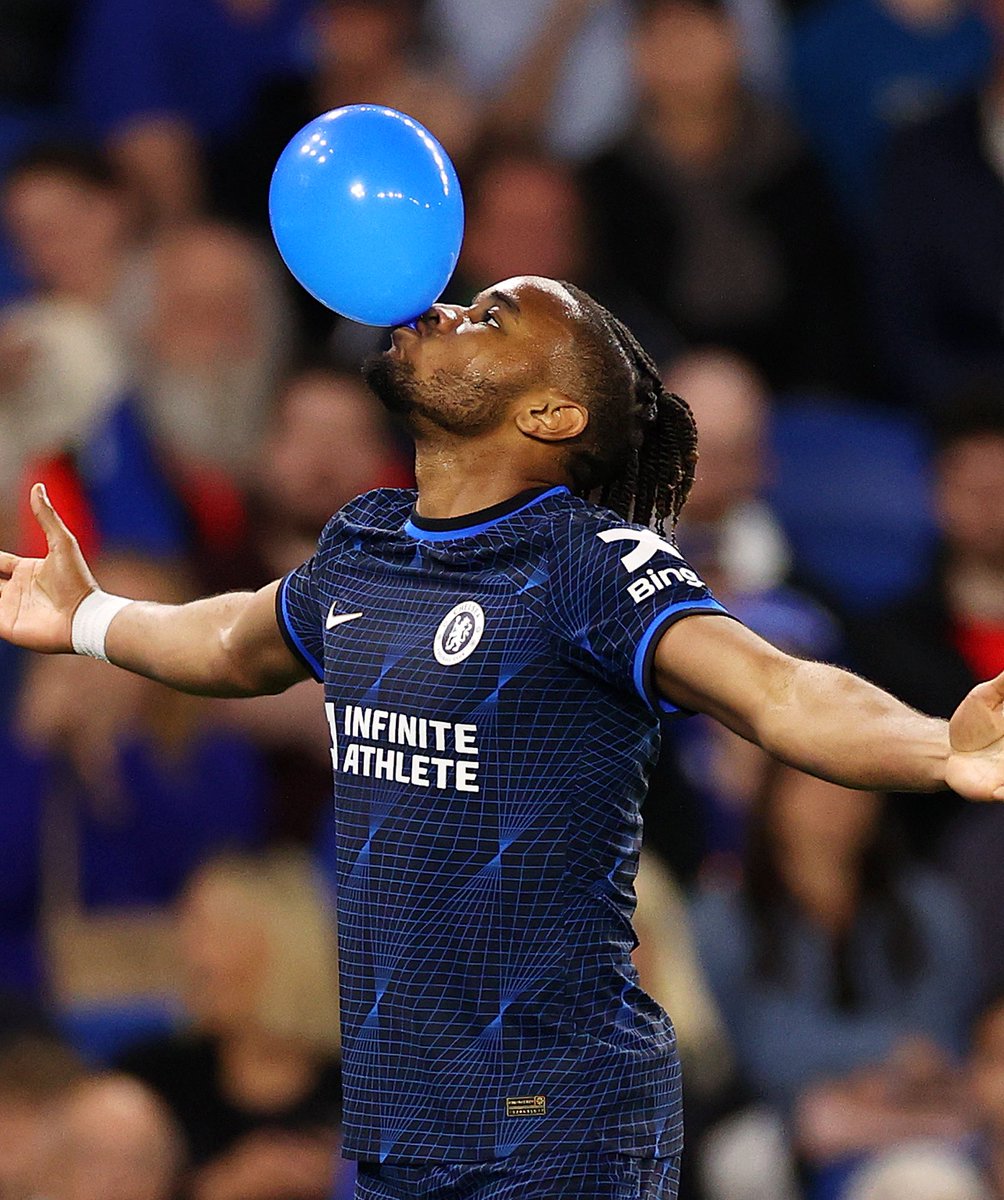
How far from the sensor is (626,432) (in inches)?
137

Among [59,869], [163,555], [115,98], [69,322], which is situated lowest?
[59,869]

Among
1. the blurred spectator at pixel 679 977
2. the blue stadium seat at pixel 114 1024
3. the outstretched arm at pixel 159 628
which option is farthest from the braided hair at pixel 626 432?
the blue stadium seat at pixel 114 1024

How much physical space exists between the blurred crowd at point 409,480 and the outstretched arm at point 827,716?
3.07 metres

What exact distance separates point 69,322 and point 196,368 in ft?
1.52

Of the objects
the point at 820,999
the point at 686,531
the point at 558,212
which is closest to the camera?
the point at 820,999

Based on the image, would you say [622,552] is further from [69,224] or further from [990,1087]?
[69,224]

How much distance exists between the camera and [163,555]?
6668 millimetres

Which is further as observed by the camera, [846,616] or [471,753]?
[846,616]

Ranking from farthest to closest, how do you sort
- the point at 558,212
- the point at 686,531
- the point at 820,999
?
1. the point at 558,212
2. the point at 686,531
3. the point at 820,999

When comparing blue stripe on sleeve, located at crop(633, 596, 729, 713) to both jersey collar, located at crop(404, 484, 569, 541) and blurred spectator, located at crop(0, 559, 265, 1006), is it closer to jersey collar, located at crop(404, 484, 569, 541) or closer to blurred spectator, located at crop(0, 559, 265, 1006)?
jersey collar, located at crop(404, 484, 569, 541)

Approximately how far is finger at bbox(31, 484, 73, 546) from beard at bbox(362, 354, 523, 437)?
791mm

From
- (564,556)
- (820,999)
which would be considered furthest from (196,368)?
(564,556)

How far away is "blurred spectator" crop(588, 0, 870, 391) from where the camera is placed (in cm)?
761

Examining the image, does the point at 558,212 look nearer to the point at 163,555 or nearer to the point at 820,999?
the point at 163,555
